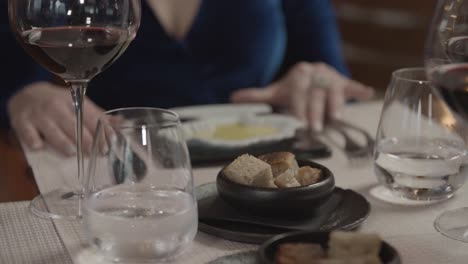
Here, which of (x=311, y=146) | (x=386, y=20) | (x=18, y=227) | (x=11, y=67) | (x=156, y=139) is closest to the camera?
(x=156, y=139)

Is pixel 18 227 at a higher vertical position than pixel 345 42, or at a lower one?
higher

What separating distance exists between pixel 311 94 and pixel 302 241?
715mm

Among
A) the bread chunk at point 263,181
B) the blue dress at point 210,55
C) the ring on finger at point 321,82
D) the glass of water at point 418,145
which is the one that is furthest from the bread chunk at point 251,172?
the blue dress at point 210,55

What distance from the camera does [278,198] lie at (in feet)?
2.63

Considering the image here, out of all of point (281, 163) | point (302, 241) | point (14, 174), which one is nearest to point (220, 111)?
point (14, 174)

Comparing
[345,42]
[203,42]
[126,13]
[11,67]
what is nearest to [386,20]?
[345,42]

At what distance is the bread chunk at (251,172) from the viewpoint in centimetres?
82

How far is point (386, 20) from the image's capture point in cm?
350

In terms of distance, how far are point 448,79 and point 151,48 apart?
3.33ft

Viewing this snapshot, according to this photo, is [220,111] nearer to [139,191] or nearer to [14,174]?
[14,174]

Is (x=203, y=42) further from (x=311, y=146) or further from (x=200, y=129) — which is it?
(x=311, y=146)

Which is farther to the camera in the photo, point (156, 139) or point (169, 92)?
point (169, 92)

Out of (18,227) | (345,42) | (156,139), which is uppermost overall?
(156,139)

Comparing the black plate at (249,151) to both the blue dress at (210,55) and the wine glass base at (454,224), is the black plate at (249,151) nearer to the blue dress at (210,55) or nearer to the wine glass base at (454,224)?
the wine glass base at (454,224)
